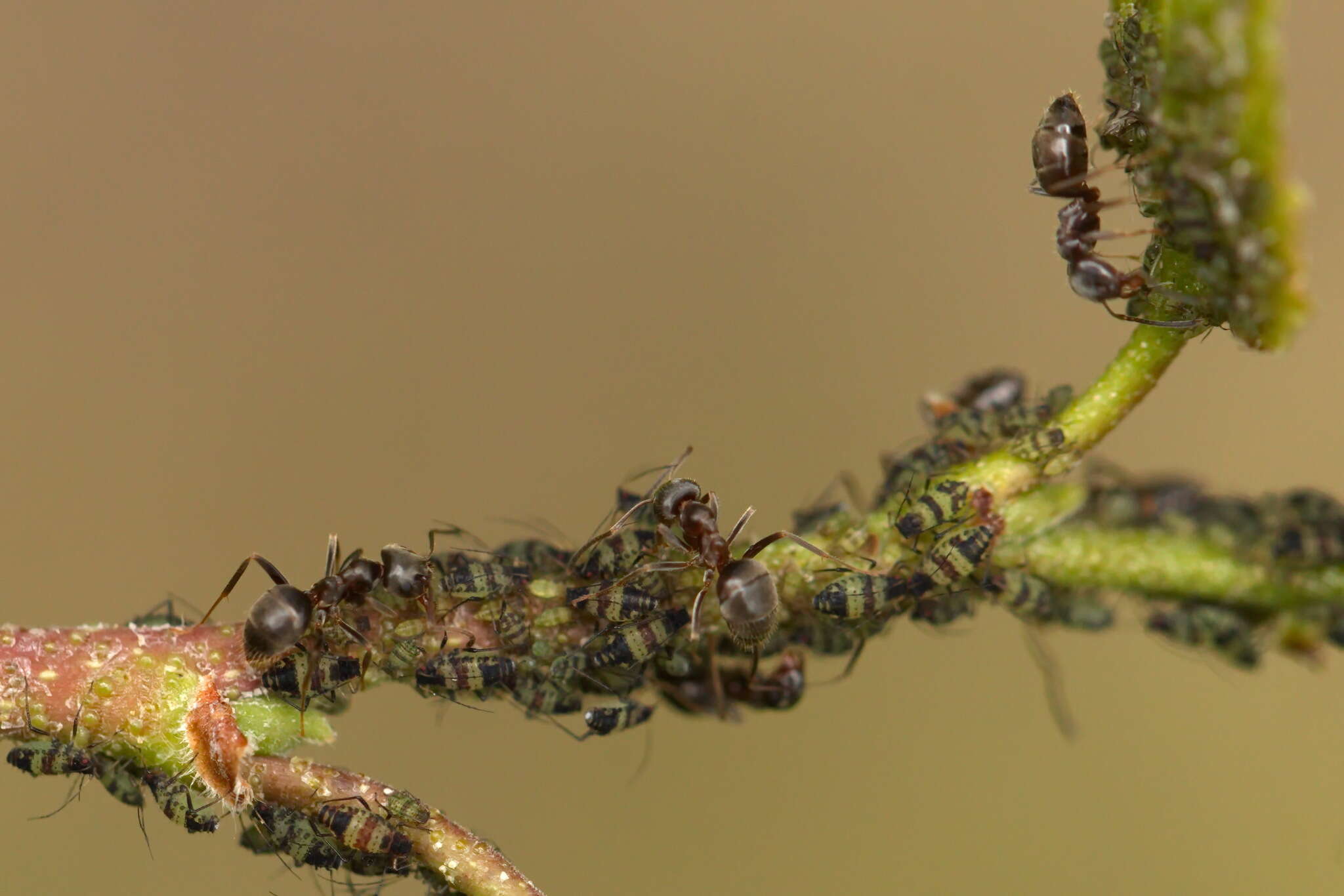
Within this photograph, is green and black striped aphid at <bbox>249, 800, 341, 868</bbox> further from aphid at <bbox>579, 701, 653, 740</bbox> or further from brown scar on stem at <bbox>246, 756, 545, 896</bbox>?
aphid at <bbox>579, 701, 653, 740</bbox>

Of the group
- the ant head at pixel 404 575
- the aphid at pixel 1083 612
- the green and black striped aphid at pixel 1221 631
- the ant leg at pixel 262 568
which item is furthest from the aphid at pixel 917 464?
the ant leg at pixel 262 568

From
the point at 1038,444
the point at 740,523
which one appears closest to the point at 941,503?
the point at 1038,444

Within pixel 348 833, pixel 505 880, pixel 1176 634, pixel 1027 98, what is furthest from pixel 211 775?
pixel 1027 98

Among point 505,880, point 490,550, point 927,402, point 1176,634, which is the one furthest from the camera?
point 927,402

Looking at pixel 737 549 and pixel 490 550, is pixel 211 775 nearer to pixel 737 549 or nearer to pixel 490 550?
pixel 490 550

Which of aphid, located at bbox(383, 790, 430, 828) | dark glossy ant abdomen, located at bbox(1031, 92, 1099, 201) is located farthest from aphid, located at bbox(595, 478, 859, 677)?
dark glossy ant abdomen, located at bbox(1031, 92, 1099, 201)

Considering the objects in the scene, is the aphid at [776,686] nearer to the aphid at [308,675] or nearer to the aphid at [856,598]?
the aphid at [856,598]

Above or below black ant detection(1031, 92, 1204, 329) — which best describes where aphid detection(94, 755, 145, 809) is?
below
